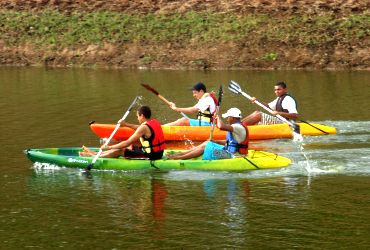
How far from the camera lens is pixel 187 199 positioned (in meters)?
19.3

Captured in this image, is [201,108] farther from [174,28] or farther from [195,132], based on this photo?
[174,28]

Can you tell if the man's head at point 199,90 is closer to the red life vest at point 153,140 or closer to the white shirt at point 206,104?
the white shirt at point 206,104

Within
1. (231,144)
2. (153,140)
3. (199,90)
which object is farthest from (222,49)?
(153,140)

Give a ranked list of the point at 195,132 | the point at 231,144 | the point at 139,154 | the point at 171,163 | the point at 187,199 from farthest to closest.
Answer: the point at 195,132 → the point at 139,154 → the point at 231,144 → the point at 171,163 → the point at 187,199

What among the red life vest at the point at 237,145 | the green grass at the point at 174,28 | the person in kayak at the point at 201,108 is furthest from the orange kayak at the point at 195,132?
the green grass at the point at 174,28

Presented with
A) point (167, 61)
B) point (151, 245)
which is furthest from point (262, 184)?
point (167, 61)

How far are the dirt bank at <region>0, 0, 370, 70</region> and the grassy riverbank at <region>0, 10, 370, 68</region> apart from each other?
0.05 metres

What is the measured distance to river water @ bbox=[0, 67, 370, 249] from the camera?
16.5 m

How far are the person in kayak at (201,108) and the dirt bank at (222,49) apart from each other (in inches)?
784

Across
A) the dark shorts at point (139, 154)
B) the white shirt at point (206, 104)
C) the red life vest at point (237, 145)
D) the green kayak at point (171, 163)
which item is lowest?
the green kayak at point (171, 163)

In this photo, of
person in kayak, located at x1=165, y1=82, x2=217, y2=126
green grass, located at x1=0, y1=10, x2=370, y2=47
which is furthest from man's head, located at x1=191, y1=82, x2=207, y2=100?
green grass, located at x1=0, y1=10, x2=370, y2=47

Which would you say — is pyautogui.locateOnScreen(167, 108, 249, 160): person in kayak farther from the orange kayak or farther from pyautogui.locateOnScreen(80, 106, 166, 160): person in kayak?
the orange kayak

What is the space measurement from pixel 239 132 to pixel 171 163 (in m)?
1.85

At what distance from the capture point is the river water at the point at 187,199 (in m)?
16.5
